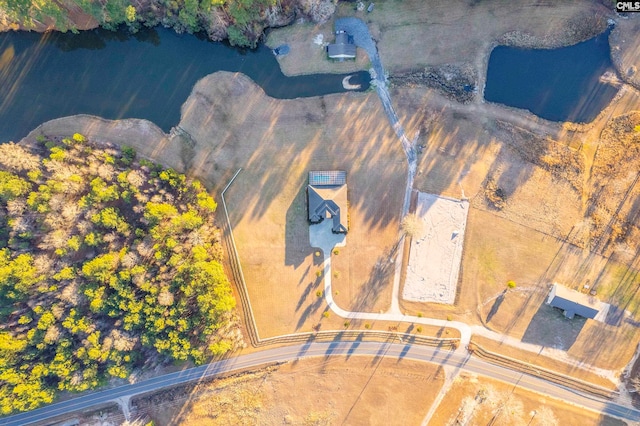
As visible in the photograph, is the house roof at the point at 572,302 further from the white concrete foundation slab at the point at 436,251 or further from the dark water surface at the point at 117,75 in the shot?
the dark water surface at the point at 117,75

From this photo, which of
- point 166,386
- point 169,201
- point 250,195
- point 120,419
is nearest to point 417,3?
point 250,195

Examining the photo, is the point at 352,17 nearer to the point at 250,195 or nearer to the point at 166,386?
the point at 250,195

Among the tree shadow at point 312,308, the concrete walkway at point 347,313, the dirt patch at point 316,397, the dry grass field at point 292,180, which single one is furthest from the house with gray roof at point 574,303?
the tree shadow at point 312,308

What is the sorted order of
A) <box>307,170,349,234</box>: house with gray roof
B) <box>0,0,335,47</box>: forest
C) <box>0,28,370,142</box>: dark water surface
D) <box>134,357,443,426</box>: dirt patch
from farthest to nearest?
<box>0,28,370,142</box>: dark water surface → <box>134,357,443,426</box>: dirt patch → <box>307,170,349,234</box>: house with gray roof → <box>0,0,335,47</box>: forest

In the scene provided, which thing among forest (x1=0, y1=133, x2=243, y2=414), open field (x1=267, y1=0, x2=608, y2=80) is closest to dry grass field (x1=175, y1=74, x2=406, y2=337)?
forest (x1=0, y1=133, x2=243, y2=414)

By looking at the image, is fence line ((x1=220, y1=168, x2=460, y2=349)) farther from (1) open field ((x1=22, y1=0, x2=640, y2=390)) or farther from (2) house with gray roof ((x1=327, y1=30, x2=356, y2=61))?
(2) house with gray roof ((x1=327, y1=30, x2=356, y2=61))

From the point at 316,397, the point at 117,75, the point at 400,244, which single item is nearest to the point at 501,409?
the point at 316,397
